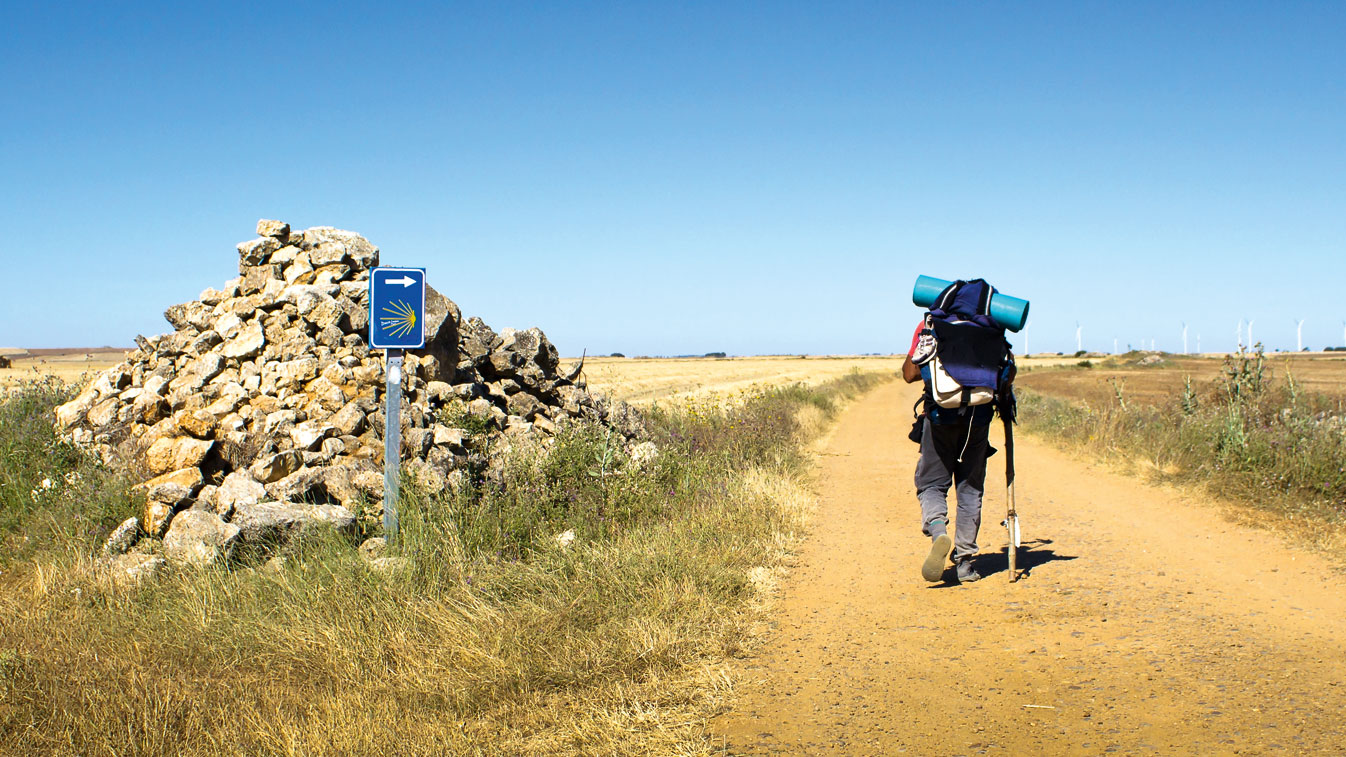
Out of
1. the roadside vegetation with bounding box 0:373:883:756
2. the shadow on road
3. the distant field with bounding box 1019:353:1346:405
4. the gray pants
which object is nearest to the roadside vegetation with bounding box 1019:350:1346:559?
the distant field with bounding box 1019:353:1346:405

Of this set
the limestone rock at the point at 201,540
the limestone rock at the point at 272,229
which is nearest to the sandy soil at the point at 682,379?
the limestone rock at the point at 272,229

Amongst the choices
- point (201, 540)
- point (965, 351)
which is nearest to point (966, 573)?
point (965, 351)

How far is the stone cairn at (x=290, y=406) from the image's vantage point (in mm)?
6680

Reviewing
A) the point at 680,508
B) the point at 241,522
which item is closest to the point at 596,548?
the point at 680,508

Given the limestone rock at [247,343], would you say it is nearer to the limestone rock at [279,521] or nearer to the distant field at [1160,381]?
the limestone rock at [279,521]

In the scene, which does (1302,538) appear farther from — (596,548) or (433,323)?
(433,323)

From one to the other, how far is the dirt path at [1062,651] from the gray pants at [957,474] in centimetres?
47

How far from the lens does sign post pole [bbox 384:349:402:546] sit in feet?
20.5

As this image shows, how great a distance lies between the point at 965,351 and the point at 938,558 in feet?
5.24

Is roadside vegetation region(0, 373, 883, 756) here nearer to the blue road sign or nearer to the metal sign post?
the metal sign post

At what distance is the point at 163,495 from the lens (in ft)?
22.4

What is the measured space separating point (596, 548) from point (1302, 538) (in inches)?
A: 254

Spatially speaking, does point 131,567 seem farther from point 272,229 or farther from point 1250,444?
point 1250,444

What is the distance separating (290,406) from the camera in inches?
325
